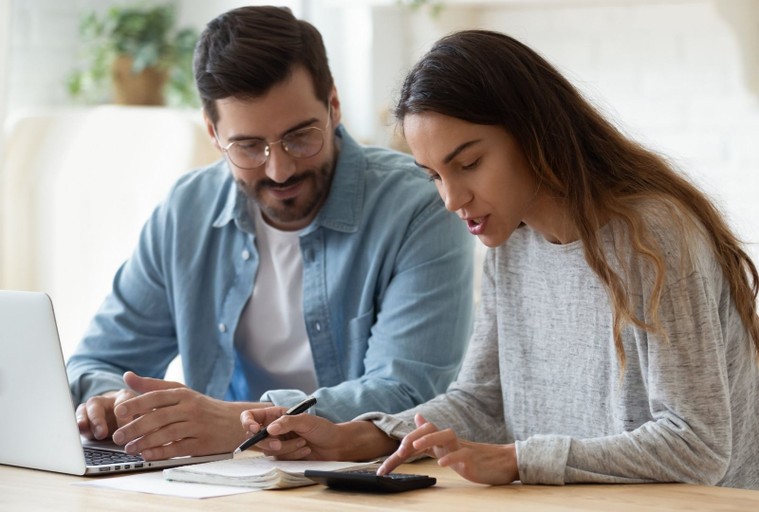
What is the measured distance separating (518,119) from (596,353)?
1.11 feet

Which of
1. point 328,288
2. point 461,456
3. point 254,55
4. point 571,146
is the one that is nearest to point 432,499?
point 461,456

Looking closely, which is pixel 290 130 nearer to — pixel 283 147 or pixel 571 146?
pixel 283 147

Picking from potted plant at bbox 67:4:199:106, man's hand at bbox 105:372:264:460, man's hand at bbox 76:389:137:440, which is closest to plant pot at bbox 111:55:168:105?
potted plant at bbox 67:4:199:106

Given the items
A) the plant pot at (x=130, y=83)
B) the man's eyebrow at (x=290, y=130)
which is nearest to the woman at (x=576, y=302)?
the man's eyebrow at (x=290, y=130)

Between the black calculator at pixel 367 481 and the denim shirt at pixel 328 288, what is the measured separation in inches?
18.1

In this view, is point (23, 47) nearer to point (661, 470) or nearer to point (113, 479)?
point (113, 479)

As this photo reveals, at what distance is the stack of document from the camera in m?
1.37

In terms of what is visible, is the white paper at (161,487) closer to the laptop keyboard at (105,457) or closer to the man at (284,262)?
the laptop keyboard at (105,457)

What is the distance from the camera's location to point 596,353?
156 centimetres

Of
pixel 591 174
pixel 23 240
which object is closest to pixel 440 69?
pixel 591 174

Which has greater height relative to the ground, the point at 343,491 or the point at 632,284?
the point at 632,284

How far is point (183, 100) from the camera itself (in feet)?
11.5

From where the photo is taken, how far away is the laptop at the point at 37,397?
1.44 metres

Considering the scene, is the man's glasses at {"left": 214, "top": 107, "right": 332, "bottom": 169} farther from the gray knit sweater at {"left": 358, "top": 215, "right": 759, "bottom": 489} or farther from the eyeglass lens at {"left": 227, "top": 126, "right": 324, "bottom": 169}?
the gray knit sweater at {"left": 358, "top": 215, "right": 759, "bottom": 489}
